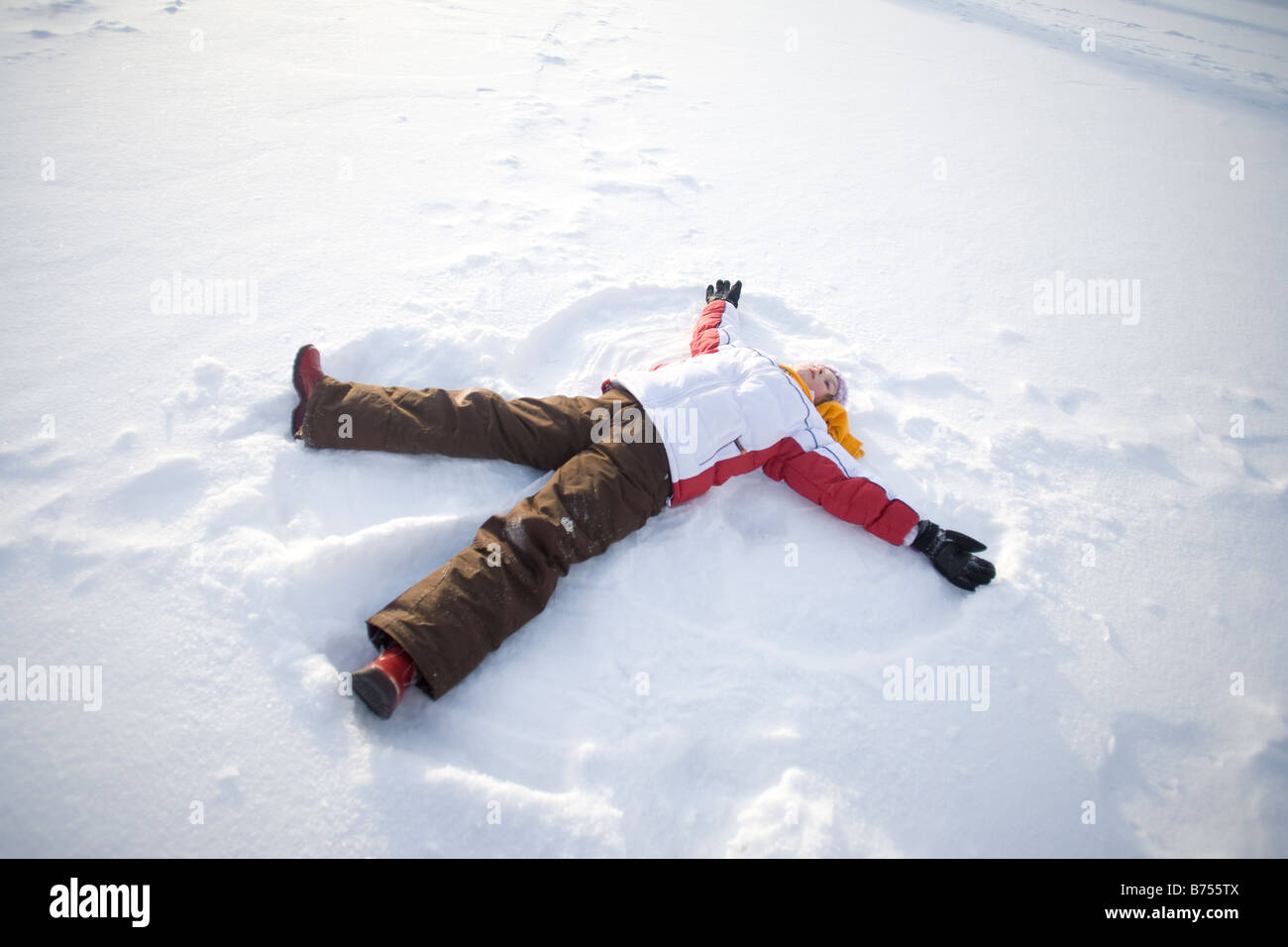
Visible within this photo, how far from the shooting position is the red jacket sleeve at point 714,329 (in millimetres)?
2688

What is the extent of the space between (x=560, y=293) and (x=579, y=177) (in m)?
1.34

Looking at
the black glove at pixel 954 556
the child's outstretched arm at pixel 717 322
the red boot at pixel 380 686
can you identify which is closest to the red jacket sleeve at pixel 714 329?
the child's outstretched arm at pixel 717 322

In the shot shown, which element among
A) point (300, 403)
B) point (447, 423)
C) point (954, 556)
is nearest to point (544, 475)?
point (447, 423)

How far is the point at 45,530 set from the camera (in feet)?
5.89

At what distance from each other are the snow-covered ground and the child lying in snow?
4.7 inches

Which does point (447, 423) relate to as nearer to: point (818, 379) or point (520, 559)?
point (520, 559)

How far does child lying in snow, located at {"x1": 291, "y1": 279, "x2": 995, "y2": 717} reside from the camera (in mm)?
1888

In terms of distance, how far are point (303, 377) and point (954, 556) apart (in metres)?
2.51

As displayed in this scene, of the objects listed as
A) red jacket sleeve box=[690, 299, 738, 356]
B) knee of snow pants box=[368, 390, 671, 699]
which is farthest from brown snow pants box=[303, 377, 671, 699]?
red jacket sleeve box=[690, 299, 738, 356]

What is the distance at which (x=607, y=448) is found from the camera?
7.02 ft

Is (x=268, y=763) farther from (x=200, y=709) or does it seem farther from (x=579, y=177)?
(x=579, y=177)

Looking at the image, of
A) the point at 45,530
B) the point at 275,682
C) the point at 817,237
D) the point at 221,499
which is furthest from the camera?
the point at 817,237

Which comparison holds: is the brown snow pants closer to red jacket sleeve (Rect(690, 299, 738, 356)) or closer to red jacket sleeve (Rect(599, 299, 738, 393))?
red jacket sleeve (Rect(599, 299, 738, 393))

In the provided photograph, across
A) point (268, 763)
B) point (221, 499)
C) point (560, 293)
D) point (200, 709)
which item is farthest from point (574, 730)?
point (560, 293)
